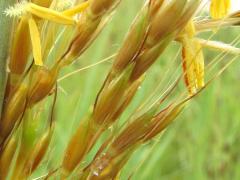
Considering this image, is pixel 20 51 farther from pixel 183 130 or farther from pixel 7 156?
pixel 183 130

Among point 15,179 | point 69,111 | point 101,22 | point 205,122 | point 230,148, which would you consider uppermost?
point 101,22

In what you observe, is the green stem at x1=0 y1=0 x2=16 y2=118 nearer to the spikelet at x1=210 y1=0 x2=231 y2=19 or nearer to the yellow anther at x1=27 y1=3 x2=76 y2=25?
the yellow anther at x1=27 y1=3 x2=76 y2=25

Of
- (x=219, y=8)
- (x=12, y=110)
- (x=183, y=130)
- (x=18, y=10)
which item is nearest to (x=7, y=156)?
(x=12, y=110)

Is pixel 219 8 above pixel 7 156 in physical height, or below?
above

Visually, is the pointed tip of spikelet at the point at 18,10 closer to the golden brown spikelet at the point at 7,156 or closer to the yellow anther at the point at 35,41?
the yellow anther at the point at 35,41

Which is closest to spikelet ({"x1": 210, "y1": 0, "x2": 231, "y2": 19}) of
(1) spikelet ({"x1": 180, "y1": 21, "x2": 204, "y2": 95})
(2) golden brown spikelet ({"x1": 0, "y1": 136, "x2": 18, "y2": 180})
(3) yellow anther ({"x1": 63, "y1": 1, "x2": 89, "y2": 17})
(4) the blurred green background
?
(1) spikelet ({"x1": 180, "y1": 21, "x2": 204, "y2": 95})

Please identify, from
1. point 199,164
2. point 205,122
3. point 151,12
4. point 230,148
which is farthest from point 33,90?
point 230,148

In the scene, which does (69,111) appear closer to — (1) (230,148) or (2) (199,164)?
(2) (199,164)

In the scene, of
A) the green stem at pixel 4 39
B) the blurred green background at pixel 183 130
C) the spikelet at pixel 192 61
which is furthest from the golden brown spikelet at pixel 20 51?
the blurred green background at pixel 183 130
